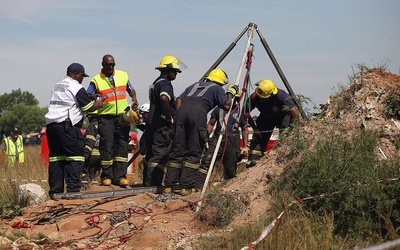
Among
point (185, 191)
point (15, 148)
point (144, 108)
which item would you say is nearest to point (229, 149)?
point (185, 191)

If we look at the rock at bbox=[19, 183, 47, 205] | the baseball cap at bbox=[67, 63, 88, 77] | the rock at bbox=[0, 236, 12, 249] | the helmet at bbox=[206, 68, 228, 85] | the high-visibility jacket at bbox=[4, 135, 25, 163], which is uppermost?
the baseball cap at bbox=[67, 63, 88, 77]

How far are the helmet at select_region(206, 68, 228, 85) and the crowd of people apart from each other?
0.05 ft

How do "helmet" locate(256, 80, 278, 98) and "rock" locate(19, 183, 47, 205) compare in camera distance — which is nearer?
"rock" locate(19, 183, 47, 205)

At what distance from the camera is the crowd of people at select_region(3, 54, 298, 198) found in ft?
34.6

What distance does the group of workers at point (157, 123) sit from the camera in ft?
34.6

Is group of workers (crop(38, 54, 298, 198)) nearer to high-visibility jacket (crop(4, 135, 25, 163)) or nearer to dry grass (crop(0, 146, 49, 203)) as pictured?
dry grass (crop(0, 146, 49, 203))

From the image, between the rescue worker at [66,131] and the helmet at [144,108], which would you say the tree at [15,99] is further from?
the rescue worker at [66,131]

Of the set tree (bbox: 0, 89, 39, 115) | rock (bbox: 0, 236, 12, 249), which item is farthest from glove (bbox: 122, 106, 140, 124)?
tree (bbox: 0, 89, 39, 115)

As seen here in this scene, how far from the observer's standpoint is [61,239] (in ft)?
28.5

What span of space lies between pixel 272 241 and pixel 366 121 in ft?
8.36

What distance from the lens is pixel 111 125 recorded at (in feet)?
38.6

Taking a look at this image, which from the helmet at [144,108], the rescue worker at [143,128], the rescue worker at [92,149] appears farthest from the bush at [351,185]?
the helmet at [144,108]

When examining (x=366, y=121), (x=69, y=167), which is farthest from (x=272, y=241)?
(x=69, y=167)

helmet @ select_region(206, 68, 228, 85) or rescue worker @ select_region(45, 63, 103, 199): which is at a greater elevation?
helmet @ select_region(206, 68, 228, 85)
